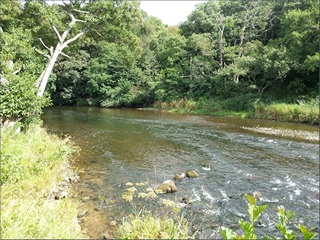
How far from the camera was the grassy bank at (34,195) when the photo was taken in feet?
12.7

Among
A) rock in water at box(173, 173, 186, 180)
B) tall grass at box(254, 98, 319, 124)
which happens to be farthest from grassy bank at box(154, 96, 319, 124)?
rock in water at box(173, 173, 186, 180)

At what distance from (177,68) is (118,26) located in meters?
21.3

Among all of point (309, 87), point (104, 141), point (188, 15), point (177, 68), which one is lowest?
point (104, 141)

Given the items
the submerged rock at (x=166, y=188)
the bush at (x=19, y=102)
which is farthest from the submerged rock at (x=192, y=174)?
the bush at (x=19, y=102)

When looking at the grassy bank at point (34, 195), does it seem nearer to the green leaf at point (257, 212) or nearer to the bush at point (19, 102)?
the bush at point (19, 102)

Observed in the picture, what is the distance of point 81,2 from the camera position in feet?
50.2

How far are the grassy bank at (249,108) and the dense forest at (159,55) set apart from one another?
0.25 meters

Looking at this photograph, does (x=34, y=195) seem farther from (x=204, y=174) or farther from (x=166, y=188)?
(x=204, y=174)

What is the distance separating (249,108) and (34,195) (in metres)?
25.0

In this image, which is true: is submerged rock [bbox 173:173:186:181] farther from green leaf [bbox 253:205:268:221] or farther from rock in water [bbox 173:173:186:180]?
green leaf [bbox 253:205:268:221]

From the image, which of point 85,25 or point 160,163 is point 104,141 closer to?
point 160,163

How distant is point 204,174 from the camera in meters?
8.70

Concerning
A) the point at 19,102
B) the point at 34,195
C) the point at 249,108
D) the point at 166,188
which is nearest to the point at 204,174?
the point at 166,188

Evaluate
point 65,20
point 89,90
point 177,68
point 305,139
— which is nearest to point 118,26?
point 65,20
